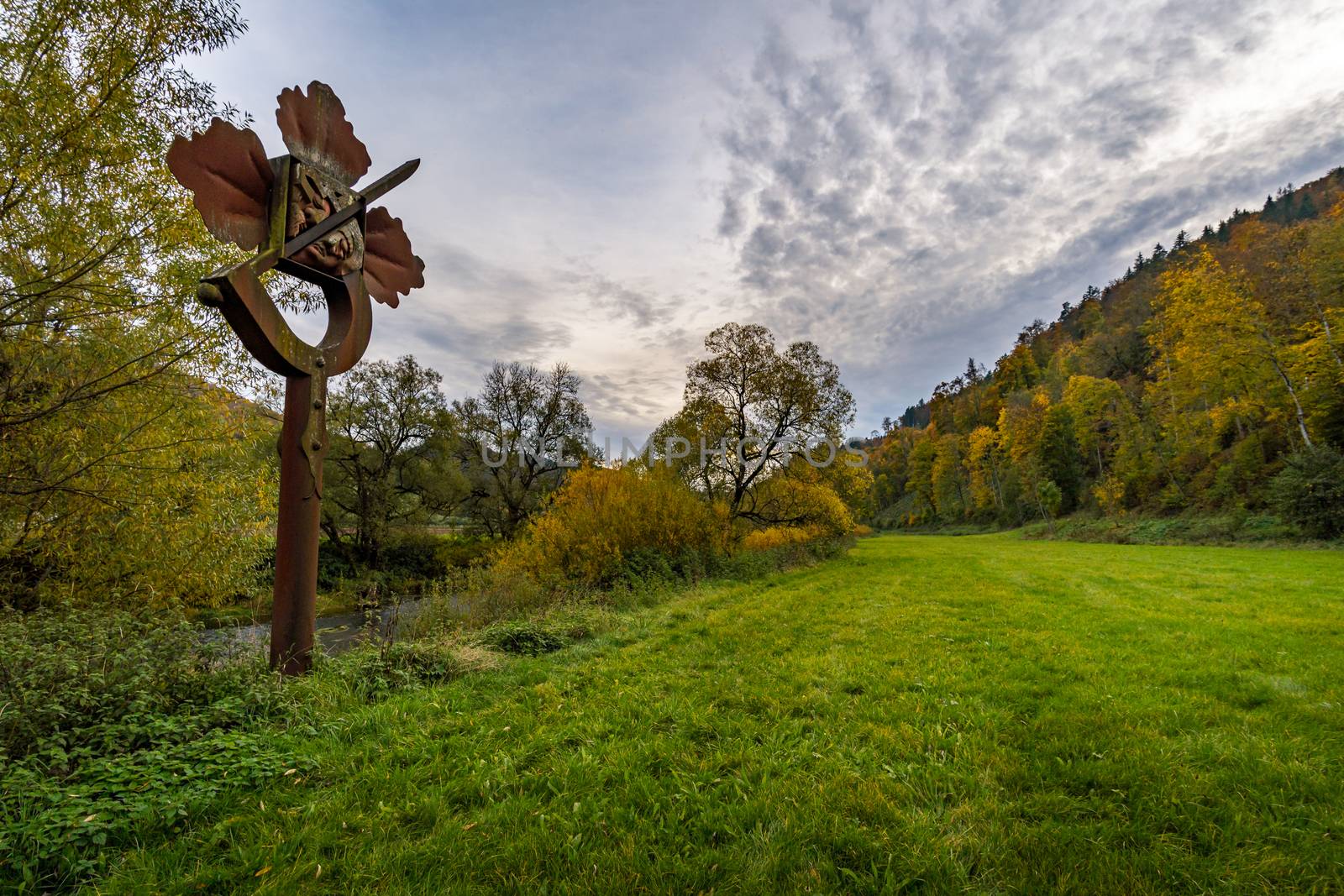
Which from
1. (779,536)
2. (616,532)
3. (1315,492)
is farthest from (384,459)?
(1315,492)

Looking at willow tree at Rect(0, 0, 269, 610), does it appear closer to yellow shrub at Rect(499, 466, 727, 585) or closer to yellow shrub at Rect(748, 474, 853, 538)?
yellow shrub at Rect(499, 466, 727, 585)

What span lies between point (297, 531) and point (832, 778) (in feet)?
13.8

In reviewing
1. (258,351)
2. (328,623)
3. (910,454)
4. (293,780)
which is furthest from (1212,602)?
(910,454)

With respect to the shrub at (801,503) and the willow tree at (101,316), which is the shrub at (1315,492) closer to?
the shrub at (801,503)

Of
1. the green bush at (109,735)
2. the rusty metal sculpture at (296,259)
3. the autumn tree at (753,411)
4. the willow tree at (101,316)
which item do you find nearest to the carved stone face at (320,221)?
the rusty metal sculpture at (296,259)

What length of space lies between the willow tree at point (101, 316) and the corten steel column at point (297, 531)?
2.09 metres

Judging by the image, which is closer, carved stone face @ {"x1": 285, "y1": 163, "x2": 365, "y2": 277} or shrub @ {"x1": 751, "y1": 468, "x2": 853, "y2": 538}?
carved stone face @ {"x1": 285, "y1": 163, "x2": 365, "y2": 277}

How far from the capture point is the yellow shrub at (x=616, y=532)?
38.4 feet

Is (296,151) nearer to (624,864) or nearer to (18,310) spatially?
(18,310)

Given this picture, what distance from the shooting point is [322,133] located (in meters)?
4.01

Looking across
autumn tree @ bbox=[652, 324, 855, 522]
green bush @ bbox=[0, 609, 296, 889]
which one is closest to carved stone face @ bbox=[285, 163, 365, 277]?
green bush @ bbox=[0, 609, 296, 889]

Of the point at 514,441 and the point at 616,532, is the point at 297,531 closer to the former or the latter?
the point at 616,532

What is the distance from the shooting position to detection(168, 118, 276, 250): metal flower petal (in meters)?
3.30

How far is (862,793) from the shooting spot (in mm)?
2678
